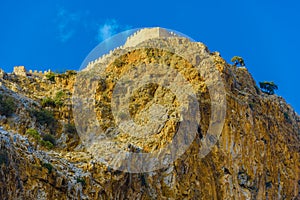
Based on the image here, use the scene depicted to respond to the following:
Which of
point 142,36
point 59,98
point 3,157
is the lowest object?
point 3,157

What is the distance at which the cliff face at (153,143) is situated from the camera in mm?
28945

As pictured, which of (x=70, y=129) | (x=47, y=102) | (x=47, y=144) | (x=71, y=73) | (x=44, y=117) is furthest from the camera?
(x=71, y=73)

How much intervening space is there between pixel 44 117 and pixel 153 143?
7.24m

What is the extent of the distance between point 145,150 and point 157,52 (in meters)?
15.8

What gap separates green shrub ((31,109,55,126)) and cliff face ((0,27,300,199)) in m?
0.20

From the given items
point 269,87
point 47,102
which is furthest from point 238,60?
point 47,102

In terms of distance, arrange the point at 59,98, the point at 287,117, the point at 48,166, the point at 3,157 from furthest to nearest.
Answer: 1. the point at 287,117
2. the point at 59,98
3. the point at 48,166
4. the point at 3,157

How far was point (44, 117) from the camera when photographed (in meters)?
39.7

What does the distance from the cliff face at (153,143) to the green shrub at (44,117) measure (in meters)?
0.20

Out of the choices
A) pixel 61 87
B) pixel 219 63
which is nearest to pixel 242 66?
pixel 219 63

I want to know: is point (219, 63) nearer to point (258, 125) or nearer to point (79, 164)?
point (258, 125)

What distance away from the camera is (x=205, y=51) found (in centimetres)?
5312

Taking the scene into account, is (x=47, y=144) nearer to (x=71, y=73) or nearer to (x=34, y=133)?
(x=34, y=133)

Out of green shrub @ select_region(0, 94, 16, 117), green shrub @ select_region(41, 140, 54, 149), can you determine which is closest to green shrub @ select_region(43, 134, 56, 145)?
green shrub @ select_region(41, 140, 54, 149)
